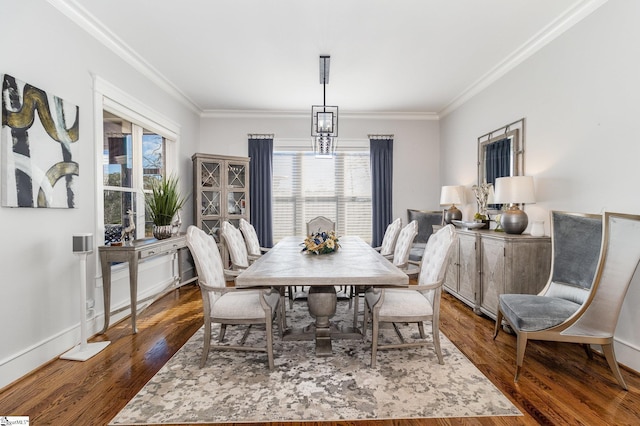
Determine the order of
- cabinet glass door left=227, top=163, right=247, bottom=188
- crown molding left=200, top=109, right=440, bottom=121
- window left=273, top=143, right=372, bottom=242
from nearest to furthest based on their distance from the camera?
1. cabinet glass door left=227, top=163, right=247, bottom=188
2. crown molding left=200, top=109, right=440, bottom=121
3. window left=273, top=143, right=372, bottom=242

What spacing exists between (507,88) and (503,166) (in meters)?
0.89

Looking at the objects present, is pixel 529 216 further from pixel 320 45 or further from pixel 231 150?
pixel 231 150

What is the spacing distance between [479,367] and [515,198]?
1618mm

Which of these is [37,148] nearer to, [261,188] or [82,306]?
[82,306]

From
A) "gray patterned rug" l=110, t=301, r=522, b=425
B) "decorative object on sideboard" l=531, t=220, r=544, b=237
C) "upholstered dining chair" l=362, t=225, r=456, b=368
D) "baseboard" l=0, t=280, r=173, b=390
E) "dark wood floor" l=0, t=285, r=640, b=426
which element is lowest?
"dark wood floor" l=0, t=285, r=640, b=426

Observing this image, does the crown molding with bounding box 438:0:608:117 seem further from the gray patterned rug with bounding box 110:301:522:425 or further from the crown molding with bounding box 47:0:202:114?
the crown molding with bounding box 47:0:202:114

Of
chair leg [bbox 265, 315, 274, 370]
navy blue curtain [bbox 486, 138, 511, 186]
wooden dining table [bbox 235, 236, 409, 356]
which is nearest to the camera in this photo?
wooden dining table [bbox 235, 236, 409, 356]

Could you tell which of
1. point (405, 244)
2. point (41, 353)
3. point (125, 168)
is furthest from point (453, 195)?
point (41, 353)

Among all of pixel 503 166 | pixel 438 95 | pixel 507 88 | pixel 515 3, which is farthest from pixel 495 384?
pixel 438 95

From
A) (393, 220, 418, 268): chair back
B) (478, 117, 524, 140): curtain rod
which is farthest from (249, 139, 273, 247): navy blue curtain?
(478, 117, 524, 140): curtain rod

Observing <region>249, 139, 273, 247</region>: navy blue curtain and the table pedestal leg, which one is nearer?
the table pedestal leg

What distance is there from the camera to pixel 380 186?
5.56 meters

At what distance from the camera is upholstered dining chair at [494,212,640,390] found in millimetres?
1943

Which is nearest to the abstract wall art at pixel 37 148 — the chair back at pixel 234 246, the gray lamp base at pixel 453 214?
the chair back at pixel 234 246
